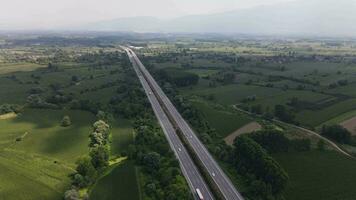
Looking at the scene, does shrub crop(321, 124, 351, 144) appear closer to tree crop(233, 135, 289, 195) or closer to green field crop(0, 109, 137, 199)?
tree crop(233, 135, 289, 195)

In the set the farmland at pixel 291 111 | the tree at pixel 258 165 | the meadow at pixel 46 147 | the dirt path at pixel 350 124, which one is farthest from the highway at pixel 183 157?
the dirt path at pixel 350 124

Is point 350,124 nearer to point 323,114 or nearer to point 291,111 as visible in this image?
point 323,114

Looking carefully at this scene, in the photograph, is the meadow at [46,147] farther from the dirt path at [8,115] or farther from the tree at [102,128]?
the tree at [102,128]

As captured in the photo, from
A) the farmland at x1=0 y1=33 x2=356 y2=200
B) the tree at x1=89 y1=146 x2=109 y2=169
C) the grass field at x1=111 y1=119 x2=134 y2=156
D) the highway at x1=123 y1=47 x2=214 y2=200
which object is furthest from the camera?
the grass field at x1=111 y1=119 x2=134 y2=156

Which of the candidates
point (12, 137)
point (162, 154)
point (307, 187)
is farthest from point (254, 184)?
point (12, 137)

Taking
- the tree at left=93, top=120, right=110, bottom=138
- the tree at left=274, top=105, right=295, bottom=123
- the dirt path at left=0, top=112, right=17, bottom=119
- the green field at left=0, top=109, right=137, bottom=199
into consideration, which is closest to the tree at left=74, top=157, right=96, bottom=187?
the green field at left=0, top=109, right=137, bottom=199

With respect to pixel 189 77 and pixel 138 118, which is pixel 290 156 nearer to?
pixel 138 118

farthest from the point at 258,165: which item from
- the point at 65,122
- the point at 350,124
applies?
the point at 65,122
